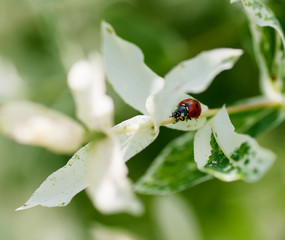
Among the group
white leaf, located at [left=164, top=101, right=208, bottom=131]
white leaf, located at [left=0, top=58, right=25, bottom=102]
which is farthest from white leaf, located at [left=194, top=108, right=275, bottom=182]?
white leaf, located at [left=0, top=58, right=25, bottom=102]

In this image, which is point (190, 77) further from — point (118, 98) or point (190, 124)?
point (118, 98)

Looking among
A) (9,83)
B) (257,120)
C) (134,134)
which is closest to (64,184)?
(134,134)

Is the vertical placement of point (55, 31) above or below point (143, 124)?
below

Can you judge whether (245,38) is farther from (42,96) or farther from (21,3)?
(21,3)

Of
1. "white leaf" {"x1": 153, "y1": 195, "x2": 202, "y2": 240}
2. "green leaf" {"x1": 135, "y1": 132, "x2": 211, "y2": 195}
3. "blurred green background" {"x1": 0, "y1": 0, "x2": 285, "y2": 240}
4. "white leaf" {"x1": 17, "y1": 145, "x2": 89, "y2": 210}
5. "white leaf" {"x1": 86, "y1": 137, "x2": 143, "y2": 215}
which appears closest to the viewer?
"white leaf" {"x1": 86, "y1": 137, "x2": 143, "y2": 215}

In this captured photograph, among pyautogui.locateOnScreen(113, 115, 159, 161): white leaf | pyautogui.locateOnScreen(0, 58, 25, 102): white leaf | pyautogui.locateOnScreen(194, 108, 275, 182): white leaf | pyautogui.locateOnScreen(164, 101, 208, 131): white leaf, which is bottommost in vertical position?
pyautogui.locateOnScreen(0, 58, 25, 102): white leaf

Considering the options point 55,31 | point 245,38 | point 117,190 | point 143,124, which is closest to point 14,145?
point 55,31

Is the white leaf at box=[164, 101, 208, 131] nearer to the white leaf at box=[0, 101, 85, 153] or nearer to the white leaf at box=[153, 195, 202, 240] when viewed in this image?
the white leaf at box=[0, 101, 85, 153]
